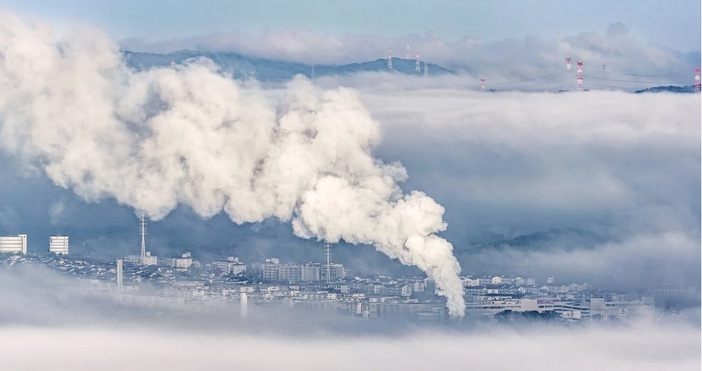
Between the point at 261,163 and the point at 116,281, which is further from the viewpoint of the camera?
the point at 116,281

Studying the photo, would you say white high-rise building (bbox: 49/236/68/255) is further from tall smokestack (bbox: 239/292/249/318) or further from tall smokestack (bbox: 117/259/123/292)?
tall smokestack (bbox: 239/292/249/318)

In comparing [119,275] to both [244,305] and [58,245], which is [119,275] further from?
[244,305]

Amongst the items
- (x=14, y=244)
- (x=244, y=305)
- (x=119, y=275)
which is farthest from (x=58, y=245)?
(x=244, y=305)

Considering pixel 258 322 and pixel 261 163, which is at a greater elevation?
pixel 261 163

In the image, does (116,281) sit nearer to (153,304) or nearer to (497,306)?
(153,304)


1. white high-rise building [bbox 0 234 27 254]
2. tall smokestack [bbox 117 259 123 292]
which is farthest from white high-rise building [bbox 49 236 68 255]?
tall smokestack [bbox 117 259 123 292]

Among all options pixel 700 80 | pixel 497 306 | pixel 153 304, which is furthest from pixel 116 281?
pixel 700 80

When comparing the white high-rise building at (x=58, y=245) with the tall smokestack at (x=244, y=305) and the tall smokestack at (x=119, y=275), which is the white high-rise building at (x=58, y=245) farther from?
the tall smokestack at (x=244, y=305)
